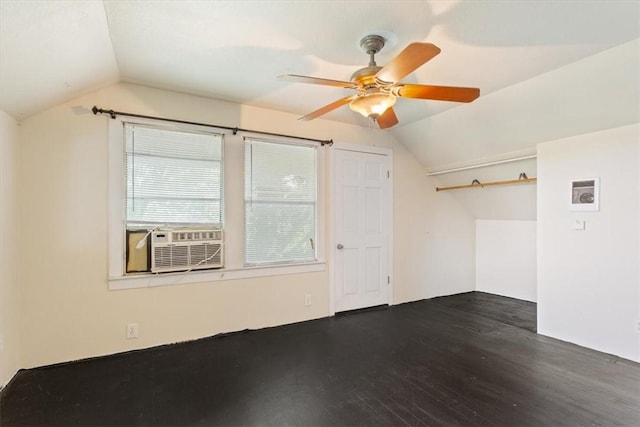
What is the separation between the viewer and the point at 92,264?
2652mm

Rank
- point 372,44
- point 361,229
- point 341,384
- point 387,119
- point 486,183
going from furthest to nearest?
point 486,183, point 361,229, point 387,119, point 341,384, point 372,44

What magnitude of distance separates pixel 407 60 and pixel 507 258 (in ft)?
13.8

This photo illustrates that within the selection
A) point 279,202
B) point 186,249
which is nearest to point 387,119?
point 279,202

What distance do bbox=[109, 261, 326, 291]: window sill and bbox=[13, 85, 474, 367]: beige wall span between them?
→ 0.18ft

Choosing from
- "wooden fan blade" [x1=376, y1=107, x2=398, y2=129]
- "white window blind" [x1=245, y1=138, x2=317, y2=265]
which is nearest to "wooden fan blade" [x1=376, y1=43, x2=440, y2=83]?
"wooden fan blade" [x1=376, y1=107, x2=398, y2=129]

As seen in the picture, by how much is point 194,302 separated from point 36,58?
2.20 m

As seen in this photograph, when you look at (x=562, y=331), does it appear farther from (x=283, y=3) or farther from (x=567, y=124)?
(x=283, y=3)

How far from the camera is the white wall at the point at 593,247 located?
8.70 feet

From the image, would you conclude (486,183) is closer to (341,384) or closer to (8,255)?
(341,384)

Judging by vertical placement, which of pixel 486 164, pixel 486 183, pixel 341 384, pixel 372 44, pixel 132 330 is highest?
pixel 372 44

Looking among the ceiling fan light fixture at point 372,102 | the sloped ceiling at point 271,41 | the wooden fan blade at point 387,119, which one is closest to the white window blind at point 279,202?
the sloped ceiling at point 271,41

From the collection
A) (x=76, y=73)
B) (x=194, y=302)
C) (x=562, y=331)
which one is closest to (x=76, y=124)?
(x=76, y=73)

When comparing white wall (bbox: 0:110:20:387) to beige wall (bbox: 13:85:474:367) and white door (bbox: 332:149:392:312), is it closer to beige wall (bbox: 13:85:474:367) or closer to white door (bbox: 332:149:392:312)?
beige wall (bbox: 13:85:474:367)

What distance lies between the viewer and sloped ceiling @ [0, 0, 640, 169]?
1.73 metres
